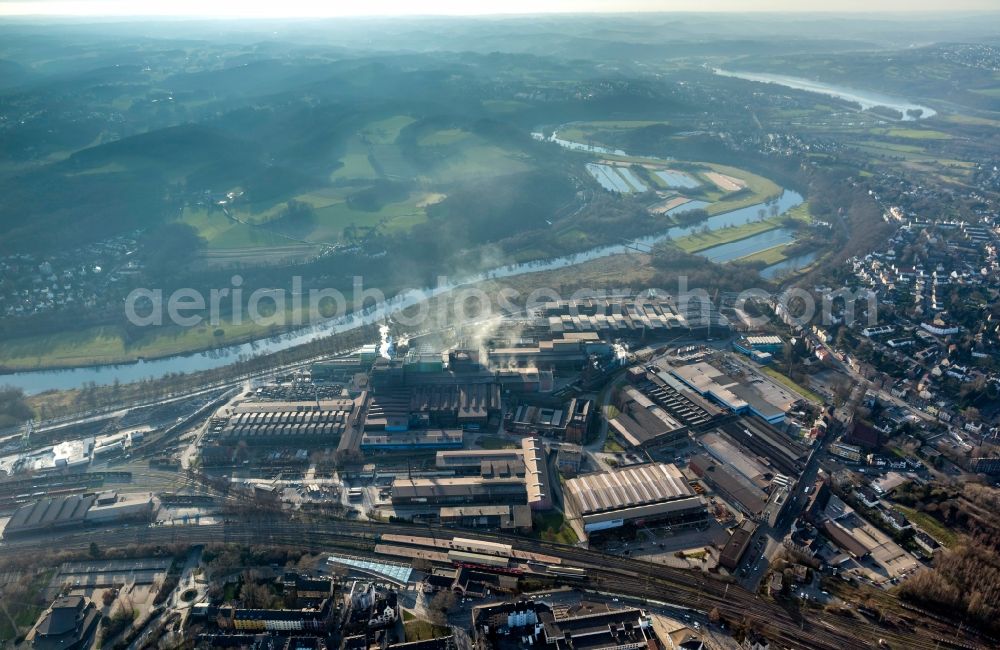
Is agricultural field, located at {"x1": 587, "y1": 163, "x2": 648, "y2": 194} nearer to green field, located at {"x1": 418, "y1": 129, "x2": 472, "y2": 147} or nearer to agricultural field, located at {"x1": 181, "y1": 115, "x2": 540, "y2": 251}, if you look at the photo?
agricultural field, located at {"x1": 181, "y1": 115, "x2": 540, "y2": 251}

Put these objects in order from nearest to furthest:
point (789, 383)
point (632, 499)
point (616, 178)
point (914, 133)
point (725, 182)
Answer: point (632, 499)
point (789, 383)
point (725, 182)
point (616, 178)
point (914, 133)

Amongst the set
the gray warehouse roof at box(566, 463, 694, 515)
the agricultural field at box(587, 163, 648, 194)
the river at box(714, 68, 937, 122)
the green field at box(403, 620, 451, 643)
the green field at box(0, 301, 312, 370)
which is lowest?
the green field at box(0, 301, 312, 370)

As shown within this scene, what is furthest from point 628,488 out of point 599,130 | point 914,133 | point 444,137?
point 914,133

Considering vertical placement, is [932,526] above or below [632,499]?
below

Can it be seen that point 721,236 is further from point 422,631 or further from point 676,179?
point 422,631

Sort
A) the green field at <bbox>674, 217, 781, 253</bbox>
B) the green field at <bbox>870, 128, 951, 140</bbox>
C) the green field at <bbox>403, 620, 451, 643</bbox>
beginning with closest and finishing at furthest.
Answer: the green field at <bbox>403, 620, 451, 643</bbox> → the green field at <bbox>674, 217, 781, 253</bbox> → the green field at <bbox>870, 128, 951, 140</bbox>

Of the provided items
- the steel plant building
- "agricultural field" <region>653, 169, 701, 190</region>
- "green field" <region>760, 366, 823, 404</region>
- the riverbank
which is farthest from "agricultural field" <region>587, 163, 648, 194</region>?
the steel plant building

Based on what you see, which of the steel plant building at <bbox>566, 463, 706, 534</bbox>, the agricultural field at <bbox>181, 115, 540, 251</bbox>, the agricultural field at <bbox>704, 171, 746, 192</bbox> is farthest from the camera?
the agricultural field at <bbox>704, 171, 746, 192</bbox>

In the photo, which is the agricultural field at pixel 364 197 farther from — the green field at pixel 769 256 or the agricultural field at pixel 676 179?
the green field at pixel 769 256
